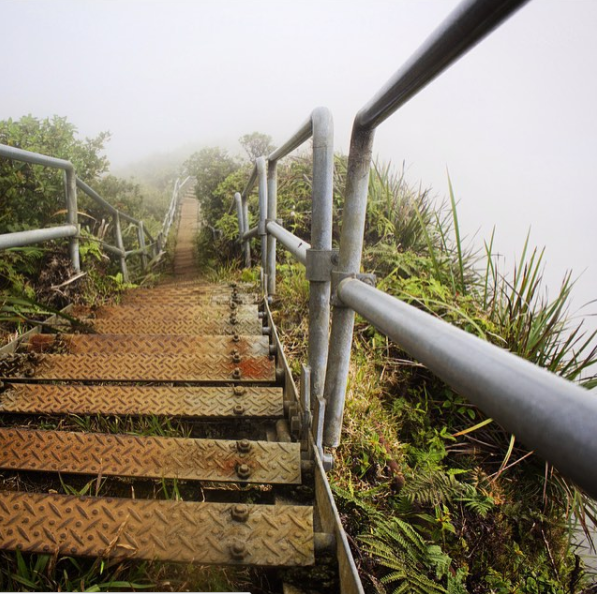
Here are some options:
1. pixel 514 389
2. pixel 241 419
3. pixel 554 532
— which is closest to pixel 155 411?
pixel 241 419

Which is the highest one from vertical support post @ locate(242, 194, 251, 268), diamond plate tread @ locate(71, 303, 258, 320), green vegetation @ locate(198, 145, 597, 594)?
vertical support post @ locate(242, 194, 251, 268)

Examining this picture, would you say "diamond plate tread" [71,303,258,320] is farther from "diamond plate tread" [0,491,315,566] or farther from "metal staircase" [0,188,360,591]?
"diamond plate tread" [0,491,315,566]

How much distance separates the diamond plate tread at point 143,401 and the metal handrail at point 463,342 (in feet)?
1.93

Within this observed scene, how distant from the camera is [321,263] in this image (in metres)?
1.36

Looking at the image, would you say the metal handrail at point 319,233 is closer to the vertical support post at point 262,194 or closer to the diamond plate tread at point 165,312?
the diamond plate tread at point 165,312

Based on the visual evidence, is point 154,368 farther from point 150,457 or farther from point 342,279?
point 342,279

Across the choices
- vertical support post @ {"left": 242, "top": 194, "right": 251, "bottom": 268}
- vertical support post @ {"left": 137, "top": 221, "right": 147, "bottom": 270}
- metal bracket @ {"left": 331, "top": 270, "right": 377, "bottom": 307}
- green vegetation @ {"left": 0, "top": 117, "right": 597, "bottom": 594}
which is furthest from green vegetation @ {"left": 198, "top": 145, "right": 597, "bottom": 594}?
vertical support post @ {"left": 137, "top": 221, "right": 147, "bottom": 270}

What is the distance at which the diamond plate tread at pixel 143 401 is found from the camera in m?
1.55

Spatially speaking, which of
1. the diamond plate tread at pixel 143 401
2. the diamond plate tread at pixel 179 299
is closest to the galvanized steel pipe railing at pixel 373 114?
the diamond plate tread at pixel 143 401

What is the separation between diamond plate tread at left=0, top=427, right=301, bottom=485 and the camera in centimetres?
123

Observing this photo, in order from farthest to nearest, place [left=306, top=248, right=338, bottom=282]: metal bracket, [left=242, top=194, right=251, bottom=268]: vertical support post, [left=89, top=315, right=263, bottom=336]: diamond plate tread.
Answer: [left=242, top=194, right=251, bottom=268]: vertical support post < [left=89, top=315, right=263, bottom=336]: diamond plate tread < [left=306, top=248, right=338, bottom=282]: metal bracket

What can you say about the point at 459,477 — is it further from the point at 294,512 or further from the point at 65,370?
the point at 65,370

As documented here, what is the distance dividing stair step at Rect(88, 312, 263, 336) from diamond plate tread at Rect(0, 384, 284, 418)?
2.56 feet

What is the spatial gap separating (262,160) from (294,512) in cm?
268
